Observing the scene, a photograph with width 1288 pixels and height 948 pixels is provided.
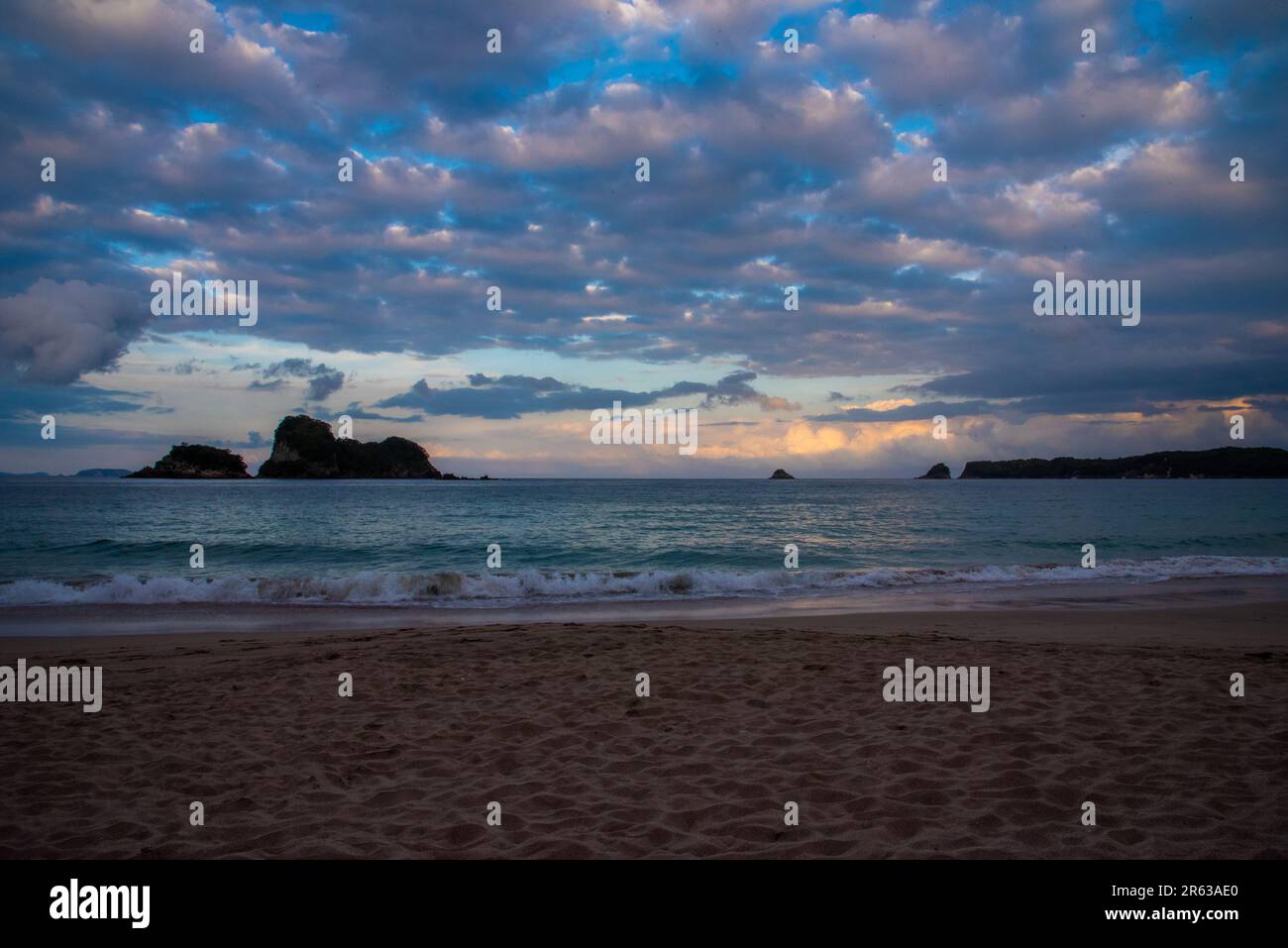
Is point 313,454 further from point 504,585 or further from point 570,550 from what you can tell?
point 504,585

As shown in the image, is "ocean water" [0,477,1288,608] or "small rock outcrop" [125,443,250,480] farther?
"small rock outcrop" [125,443,250,480]

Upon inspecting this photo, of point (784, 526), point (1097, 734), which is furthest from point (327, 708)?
point (784, 526)

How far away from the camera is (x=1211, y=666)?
29.8 ft

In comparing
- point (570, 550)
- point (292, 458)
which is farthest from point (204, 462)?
point (570, 550)

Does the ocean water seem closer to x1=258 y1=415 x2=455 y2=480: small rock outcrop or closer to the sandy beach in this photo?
the sandy beach

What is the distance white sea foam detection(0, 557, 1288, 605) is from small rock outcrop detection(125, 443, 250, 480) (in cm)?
11480

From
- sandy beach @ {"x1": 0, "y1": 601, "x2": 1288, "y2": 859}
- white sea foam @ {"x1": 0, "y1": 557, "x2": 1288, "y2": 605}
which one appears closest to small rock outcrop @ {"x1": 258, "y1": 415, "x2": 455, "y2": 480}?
white sea foam @ {"x1": 0, "y1": 557, "x2": 1288, "y2": 605}

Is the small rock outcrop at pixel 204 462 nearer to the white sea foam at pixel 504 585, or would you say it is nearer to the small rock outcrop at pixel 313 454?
the small rock outcrop at pixel 313 454

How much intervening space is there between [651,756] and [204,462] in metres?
136

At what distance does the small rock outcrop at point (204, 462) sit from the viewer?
11838cm

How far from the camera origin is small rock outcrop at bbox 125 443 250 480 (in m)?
118

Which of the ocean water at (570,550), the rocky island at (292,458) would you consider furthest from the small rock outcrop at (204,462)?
the ocean water at (570,550)

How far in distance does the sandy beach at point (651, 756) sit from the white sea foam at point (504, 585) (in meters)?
7.44

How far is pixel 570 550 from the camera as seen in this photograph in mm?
29953
